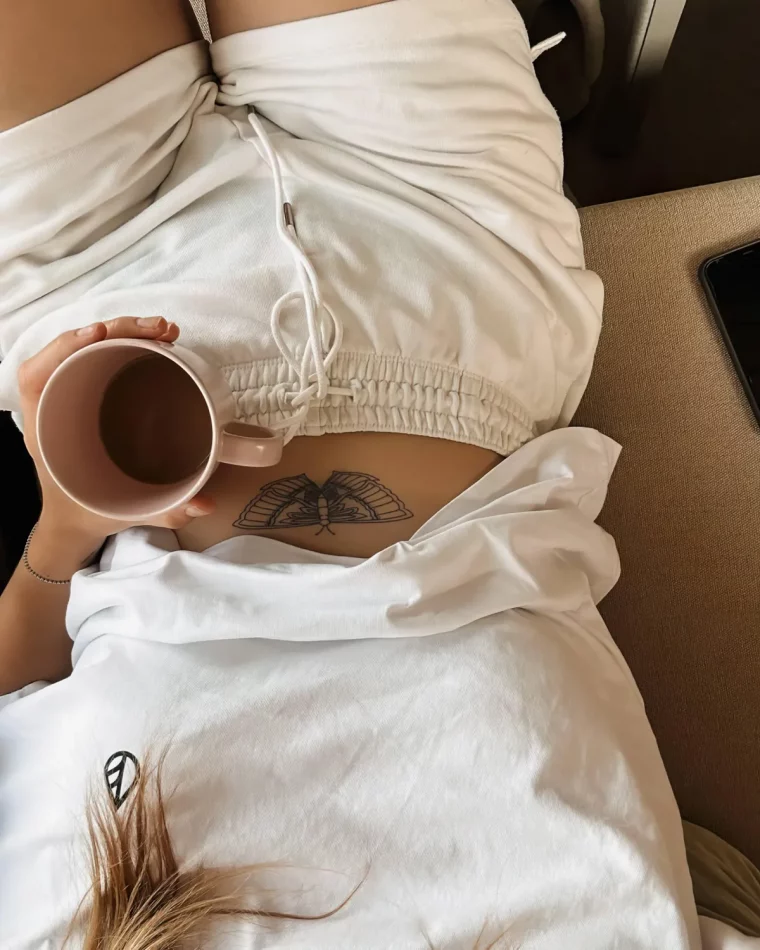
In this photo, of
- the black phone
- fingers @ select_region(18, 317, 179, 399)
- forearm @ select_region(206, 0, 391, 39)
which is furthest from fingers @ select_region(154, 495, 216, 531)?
the black phone

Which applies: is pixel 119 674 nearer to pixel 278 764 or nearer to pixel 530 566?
pixel 278 764

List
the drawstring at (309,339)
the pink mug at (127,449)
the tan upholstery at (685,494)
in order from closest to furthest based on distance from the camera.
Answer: the pink mug at (127,449) → the drawstring at (309,339) → the tan upholstery at (685,494)

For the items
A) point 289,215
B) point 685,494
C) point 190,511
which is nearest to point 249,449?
point 190,511

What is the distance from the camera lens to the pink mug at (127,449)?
17.8 inches

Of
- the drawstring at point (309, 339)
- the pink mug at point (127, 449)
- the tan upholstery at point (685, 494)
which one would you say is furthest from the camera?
the tan upholstery at point (685, 494)

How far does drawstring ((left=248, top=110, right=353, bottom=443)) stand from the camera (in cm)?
57

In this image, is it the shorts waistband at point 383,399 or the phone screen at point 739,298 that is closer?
the shorts waistband at point 383,399

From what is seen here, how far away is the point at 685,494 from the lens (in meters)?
0.78

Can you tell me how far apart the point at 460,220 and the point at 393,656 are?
0.35m

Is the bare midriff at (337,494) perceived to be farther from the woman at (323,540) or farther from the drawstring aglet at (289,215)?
the drawstring aglet at (289,215)

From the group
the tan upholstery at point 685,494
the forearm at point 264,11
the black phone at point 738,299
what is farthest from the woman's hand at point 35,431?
the black phone at point 738,299

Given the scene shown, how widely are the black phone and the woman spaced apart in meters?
0.23

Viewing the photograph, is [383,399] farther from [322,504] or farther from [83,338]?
[83,338]

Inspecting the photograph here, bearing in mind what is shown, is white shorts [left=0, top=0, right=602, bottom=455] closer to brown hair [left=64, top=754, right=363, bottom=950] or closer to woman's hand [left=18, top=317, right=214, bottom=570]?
woman's hand [left=18, top=317, right=214, bottom=570]
